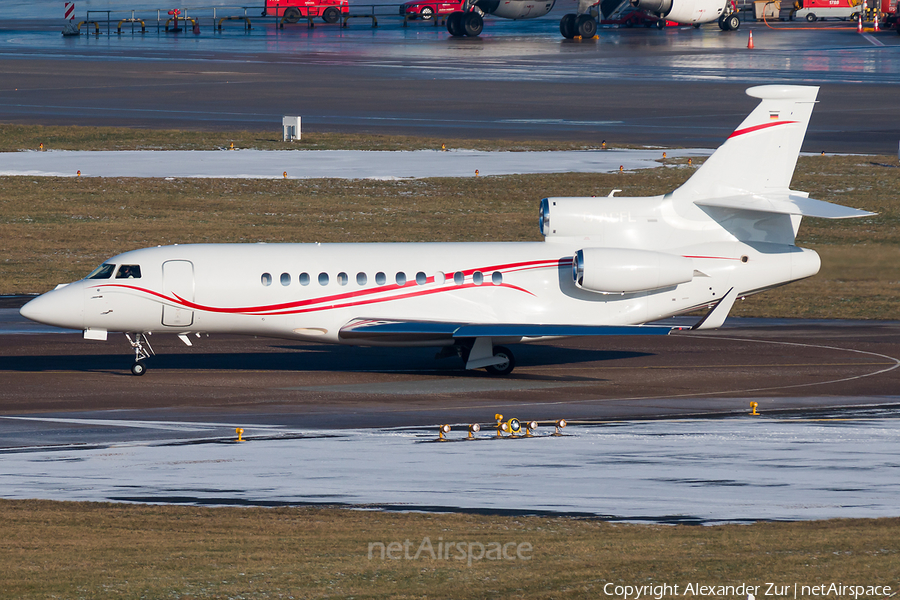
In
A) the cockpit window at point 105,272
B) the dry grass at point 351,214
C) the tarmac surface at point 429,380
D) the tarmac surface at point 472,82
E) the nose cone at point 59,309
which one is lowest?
the tarmac surface at point 429,380

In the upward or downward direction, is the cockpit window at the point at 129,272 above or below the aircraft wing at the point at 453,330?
above

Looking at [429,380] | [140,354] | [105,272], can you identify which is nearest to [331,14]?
[105,272]

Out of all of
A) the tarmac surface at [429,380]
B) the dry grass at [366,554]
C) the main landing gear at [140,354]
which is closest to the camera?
the dry grass at [366,554]

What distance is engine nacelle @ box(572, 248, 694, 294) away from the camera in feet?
96.3

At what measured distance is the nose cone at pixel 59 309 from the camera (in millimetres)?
29219

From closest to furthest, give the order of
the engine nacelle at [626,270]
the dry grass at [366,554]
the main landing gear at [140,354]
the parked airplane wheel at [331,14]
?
the dry grass at [366,554]
the engine nacelle at [626,270]
the main landing gear at [140,354]
the parked airplane wheel at [331,14]

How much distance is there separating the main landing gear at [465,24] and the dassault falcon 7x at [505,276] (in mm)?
82548

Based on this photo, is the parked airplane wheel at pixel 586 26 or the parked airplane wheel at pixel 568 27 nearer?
the parked airplane wheel at pixel 586 26

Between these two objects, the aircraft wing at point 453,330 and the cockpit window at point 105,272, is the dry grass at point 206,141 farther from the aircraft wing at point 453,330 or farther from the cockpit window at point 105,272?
the aircraft wing at point 453,330

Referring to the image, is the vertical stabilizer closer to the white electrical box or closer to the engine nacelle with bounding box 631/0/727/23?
the white electrical box

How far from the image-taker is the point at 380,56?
97.7 meters

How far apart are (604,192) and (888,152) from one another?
15.7 m

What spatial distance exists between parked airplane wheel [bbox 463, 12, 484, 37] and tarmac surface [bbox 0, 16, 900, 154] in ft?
5.22

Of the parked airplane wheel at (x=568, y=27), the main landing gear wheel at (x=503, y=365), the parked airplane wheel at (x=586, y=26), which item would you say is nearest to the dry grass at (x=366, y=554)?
→ the main landing gear wheel at (x=503, y=365)
